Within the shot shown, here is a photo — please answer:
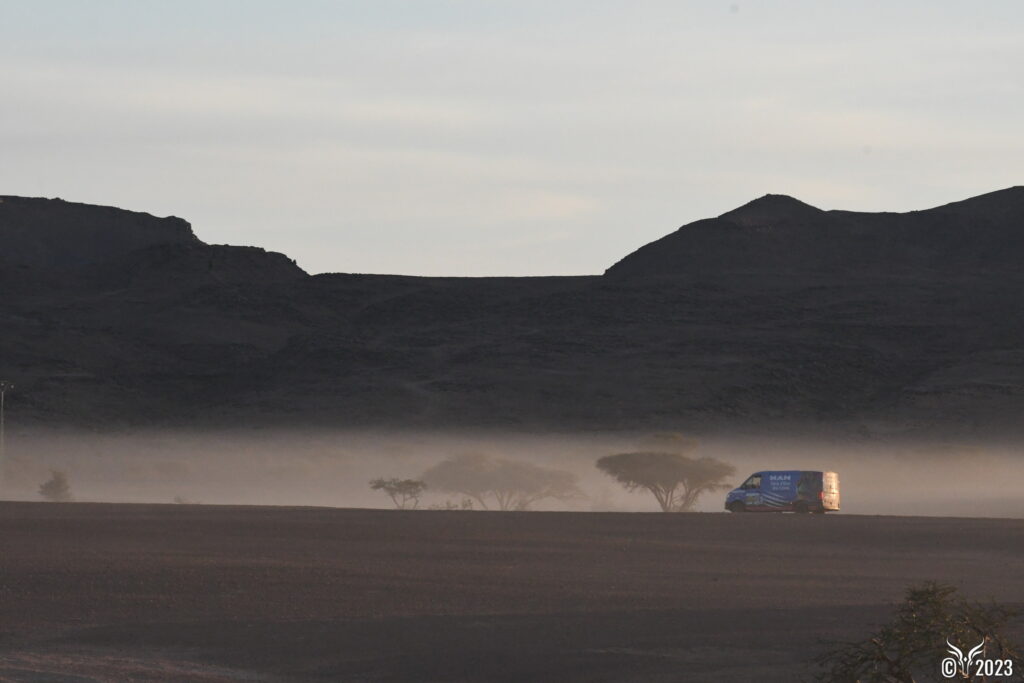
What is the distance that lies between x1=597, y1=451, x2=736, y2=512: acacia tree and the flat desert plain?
34916mm

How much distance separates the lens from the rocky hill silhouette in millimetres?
119500

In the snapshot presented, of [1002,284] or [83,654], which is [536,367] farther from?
[83,654]

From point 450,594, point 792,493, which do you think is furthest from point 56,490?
point 450,594

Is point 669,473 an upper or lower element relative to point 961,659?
upper

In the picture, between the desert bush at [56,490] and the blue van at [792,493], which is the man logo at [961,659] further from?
the desert bush at [56,490]

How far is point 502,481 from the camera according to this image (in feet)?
294

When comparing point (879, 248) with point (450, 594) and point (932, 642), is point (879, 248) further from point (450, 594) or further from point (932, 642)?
point (932, 642)

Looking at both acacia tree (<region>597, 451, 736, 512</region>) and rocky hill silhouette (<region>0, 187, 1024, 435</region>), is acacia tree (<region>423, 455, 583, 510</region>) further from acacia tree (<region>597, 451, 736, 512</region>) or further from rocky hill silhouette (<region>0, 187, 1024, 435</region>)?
rocky hill silhouette (<region>0, 187, 1024, 435</region>)

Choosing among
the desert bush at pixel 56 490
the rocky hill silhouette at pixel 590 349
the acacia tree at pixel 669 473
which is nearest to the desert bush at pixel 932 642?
the acacia tree at pixel 669 473

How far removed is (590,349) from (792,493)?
82.8 metres

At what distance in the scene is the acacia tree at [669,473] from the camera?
79312 millimetres

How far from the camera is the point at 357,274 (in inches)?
7761

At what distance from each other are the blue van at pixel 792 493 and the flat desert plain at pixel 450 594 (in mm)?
9892

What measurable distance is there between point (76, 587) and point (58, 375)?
117492 mm
